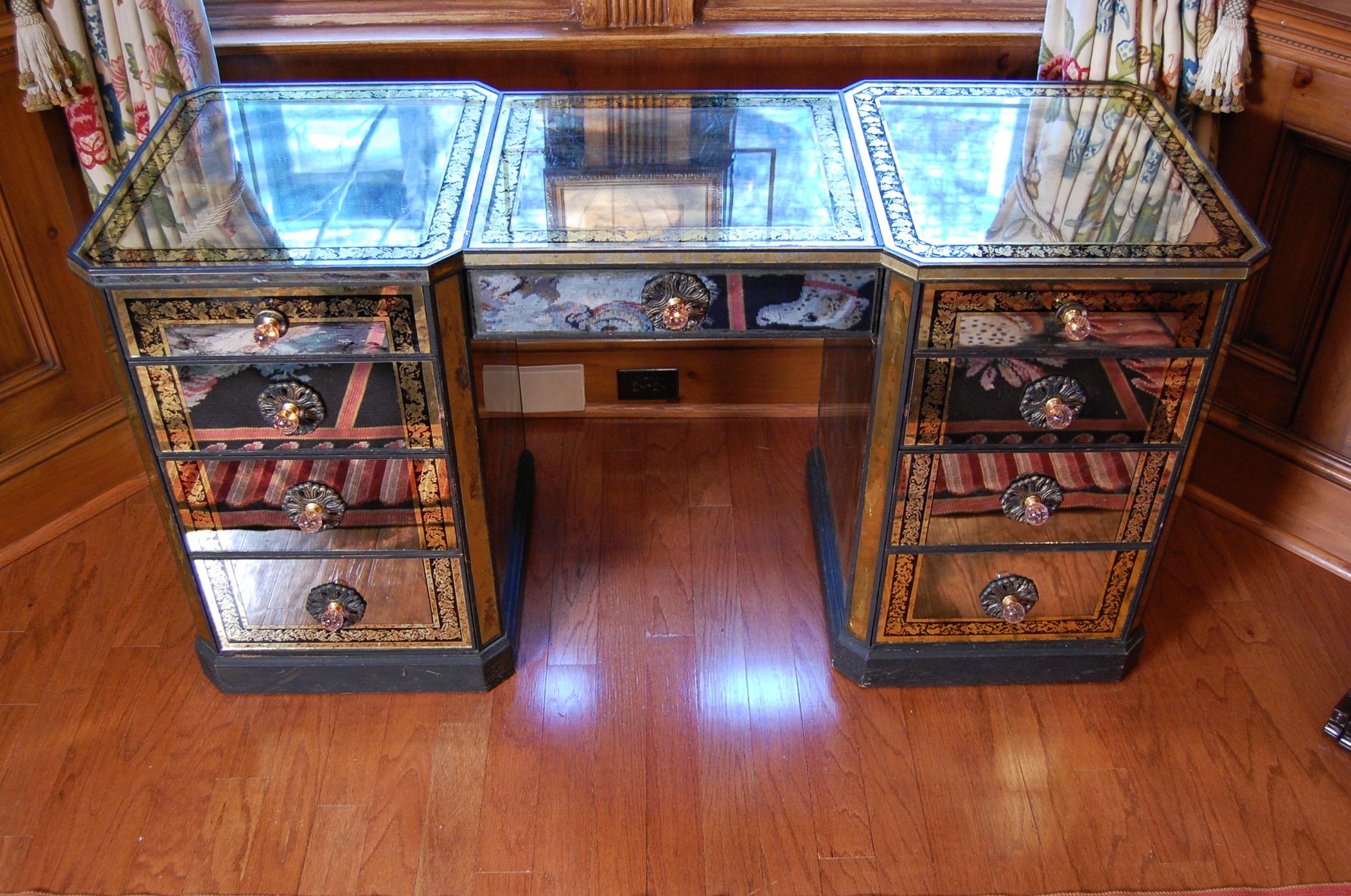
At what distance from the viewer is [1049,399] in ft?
5.21

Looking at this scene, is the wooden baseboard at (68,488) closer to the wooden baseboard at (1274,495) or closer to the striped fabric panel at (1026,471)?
the striped fabric panel at (1026,471)

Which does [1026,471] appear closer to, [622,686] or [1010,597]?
[1010,597]

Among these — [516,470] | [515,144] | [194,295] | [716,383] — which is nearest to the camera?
[194,295]

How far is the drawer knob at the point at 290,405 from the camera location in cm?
156

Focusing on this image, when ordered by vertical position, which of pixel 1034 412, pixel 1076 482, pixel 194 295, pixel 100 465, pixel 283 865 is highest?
pixel 194 295

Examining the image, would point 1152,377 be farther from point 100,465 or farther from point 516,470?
point 100,465

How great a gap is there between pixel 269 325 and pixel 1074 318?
1056 millimetres

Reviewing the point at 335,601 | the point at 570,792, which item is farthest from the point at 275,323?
the point at 570,792

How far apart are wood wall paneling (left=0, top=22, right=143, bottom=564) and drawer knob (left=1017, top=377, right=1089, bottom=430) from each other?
1531 mm

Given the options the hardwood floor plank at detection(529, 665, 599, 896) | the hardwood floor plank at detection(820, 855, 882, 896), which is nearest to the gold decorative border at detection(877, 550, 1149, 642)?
the hardwood floor plank at detection(820, 855, 882, 896)

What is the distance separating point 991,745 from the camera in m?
1.82

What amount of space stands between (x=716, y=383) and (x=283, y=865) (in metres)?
1.30

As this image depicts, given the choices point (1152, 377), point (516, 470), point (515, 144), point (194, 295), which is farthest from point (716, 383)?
point (194, 295)

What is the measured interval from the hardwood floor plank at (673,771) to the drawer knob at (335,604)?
50 centimetres
